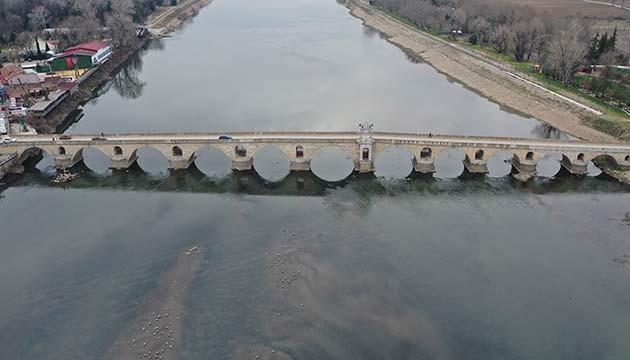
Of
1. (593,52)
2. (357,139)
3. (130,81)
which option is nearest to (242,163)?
(357,139)

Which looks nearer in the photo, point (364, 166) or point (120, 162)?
point (364, 166)

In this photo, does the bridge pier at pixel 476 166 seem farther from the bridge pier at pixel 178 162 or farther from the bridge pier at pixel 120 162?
the bridge pier at pixel 120 162

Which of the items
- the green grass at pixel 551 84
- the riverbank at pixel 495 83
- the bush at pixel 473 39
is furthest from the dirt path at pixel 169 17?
the bush at pixel 473 39

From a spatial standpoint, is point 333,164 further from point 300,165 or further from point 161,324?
point 161,324

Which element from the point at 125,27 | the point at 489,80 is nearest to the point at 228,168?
the point at 489,80

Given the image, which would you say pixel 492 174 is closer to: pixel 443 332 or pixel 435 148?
pixel 435 148

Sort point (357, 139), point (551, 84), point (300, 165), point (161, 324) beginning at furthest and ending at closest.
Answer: point (551, 84), point (300, 165), point (357, 139), point (161, 324)
